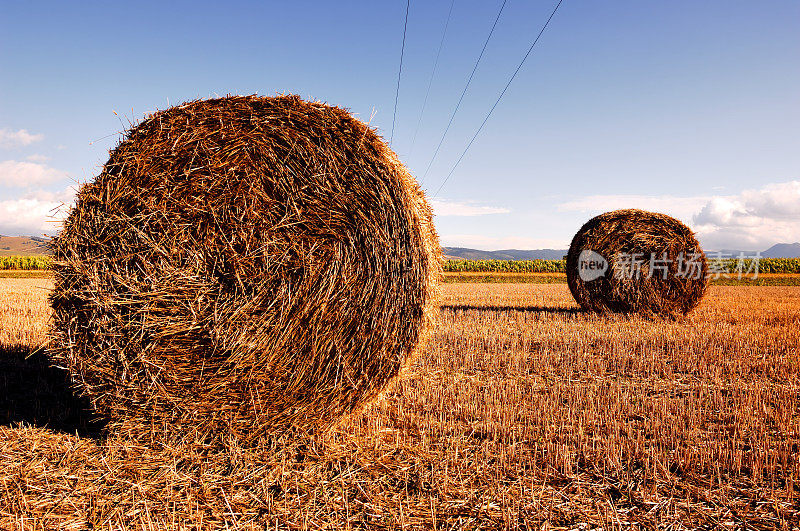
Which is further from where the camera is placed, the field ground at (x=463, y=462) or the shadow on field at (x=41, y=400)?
the shadow on field at (x=41, y=400)

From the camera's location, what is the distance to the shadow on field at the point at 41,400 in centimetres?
456

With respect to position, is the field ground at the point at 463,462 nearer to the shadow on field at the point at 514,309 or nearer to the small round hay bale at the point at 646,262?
the small round hay bale at the point at 646,262

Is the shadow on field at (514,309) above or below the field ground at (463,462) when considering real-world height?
above

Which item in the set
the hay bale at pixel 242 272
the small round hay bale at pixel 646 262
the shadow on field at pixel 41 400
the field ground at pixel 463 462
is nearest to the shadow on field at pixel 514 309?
the small round hay bale at pixel 646 262

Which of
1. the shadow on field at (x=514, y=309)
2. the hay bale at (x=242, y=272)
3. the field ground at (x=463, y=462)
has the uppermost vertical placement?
the hay bale at (x=242, y=272)

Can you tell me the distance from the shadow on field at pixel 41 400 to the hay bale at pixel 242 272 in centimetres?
74

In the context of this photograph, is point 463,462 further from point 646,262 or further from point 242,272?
point 646,262

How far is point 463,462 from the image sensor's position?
148 inches

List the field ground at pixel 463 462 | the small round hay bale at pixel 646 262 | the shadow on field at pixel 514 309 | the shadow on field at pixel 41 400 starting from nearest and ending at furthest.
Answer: the field ground at pixel 463 462 → the shadow on field at pixel 41 400 → the small round hay bale at pixel 646 262 → the shadow on field at pixel 514 309

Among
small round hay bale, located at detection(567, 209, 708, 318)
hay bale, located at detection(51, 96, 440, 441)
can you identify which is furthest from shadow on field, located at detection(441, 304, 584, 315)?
hay bale, located at detection(51, 96, 440, 441)

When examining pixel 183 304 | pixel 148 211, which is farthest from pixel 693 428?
pixel 148 211

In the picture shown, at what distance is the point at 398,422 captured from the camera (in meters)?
4.64

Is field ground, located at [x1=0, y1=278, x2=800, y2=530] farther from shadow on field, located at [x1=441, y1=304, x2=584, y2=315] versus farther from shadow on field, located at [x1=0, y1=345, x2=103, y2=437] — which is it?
shadow on field, located at [x1=441, y1=304, x2=584, y2=315]

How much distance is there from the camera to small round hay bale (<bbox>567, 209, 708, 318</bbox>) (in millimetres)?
11234
